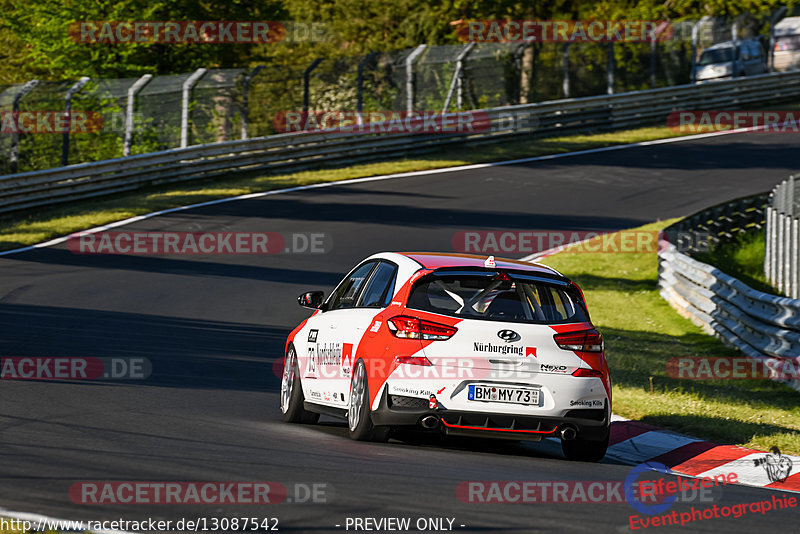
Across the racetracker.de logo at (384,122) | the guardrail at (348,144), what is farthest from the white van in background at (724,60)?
the racetracker.de logo at (384,122)

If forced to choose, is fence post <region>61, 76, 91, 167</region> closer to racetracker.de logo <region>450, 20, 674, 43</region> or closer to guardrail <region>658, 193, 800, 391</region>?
guardrail <region>658, 193, 800, 391</region>

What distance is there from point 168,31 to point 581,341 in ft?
112

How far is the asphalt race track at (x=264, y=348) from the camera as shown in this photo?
6543 millimetres

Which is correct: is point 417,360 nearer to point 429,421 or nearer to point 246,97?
point 429,421

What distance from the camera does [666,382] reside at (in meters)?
12.6

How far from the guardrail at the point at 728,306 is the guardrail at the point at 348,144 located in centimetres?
1079

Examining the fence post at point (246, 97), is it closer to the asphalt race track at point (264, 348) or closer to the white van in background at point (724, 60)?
the asphalt race track at point (264, 348)

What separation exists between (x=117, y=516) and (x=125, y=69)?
115 feet

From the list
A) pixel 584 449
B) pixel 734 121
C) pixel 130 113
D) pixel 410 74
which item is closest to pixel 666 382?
pixel 584 449

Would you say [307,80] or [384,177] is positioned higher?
[307,80]

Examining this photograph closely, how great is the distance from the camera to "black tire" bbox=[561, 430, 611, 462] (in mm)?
8734

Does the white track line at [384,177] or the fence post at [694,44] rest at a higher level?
the fence post at [694,44]

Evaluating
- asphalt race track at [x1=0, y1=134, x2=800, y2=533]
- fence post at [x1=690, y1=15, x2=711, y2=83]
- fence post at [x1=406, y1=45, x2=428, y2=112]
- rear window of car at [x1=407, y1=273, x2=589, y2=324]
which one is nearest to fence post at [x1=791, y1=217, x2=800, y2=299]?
asphalt race track at [x1=0, y1=134, x2=800, y2=533]

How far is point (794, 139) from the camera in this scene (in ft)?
114
